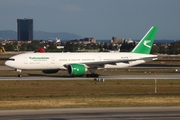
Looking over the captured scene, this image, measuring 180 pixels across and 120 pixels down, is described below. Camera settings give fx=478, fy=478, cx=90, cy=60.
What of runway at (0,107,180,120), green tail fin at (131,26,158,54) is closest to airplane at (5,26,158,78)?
green tail fin at (131,26,158,54)

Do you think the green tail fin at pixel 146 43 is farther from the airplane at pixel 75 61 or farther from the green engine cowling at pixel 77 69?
the green engine cowling at pixel 77 69

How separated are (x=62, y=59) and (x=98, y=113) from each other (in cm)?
3207

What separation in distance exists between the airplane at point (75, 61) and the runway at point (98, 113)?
1109 inches

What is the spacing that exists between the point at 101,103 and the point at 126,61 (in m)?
27.4

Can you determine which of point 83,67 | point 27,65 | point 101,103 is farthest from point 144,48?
point 101,103

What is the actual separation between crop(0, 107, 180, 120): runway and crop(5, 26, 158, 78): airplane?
2816 centimetres

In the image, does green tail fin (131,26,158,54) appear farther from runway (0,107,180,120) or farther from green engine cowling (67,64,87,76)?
runway (0,107,180,120)

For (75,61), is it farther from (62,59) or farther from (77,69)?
(77,69)

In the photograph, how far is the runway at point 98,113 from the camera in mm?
24547

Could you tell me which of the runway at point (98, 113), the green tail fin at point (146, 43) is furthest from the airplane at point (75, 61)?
the runway at point (98, 113)

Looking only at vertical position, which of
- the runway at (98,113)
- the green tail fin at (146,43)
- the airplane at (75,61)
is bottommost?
the runway at (98,113)

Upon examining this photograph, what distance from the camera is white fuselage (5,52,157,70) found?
56.3 m

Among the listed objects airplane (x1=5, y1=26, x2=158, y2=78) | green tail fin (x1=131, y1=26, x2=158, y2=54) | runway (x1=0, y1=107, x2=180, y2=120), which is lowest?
runway (x1=0, y1=107, x2=180, y2=120)

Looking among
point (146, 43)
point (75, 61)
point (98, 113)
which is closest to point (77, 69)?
point (75, 61)
